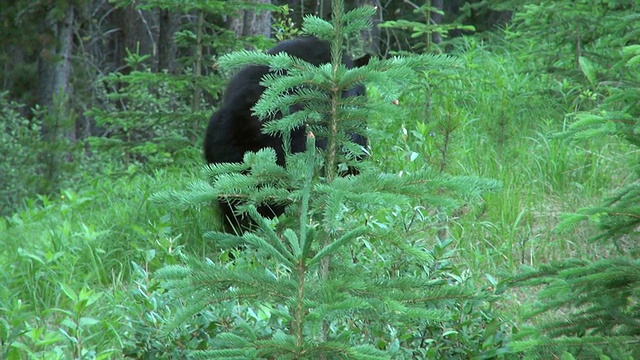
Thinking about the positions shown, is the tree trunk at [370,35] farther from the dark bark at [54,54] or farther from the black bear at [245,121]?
the dark bark at [54,54]

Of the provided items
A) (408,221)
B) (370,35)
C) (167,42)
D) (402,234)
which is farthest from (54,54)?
(402,234)

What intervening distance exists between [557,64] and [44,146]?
7709 millimetres

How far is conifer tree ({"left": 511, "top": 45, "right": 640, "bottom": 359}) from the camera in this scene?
9.59 ft

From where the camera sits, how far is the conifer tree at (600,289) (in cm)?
292

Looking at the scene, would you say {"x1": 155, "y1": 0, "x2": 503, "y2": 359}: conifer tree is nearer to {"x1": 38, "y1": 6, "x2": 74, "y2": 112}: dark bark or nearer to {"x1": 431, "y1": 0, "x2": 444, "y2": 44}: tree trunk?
{"x1": 431, "y1": 0, "x2": 444, "y2": 44}: tree trunk

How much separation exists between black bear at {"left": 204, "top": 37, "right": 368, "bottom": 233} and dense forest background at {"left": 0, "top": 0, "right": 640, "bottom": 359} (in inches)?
12.1

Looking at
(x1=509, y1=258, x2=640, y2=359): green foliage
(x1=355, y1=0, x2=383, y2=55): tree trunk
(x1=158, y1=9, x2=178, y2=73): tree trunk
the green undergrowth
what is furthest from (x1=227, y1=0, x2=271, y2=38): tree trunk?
(x1=509, y1=258, x2=640, y2=359): green foliage

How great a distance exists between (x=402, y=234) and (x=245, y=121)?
5.54 feet

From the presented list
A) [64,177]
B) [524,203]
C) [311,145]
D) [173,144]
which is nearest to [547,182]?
[524,203]

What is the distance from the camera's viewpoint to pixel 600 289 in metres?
3.08

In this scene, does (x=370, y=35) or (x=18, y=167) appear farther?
(x=18, y=167)

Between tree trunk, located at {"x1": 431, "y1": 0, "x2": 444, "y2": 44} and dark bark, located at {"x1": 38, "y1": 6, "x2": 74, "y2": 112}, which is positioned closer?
tree trunk, located at {"x1": 431, "y1": 0, "x2": 444, "y2": 44}

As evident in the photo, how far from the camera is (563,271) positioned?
307cm

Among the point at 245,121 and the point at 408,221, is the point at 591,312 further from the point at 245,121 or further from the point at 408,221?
the point at 245,121
